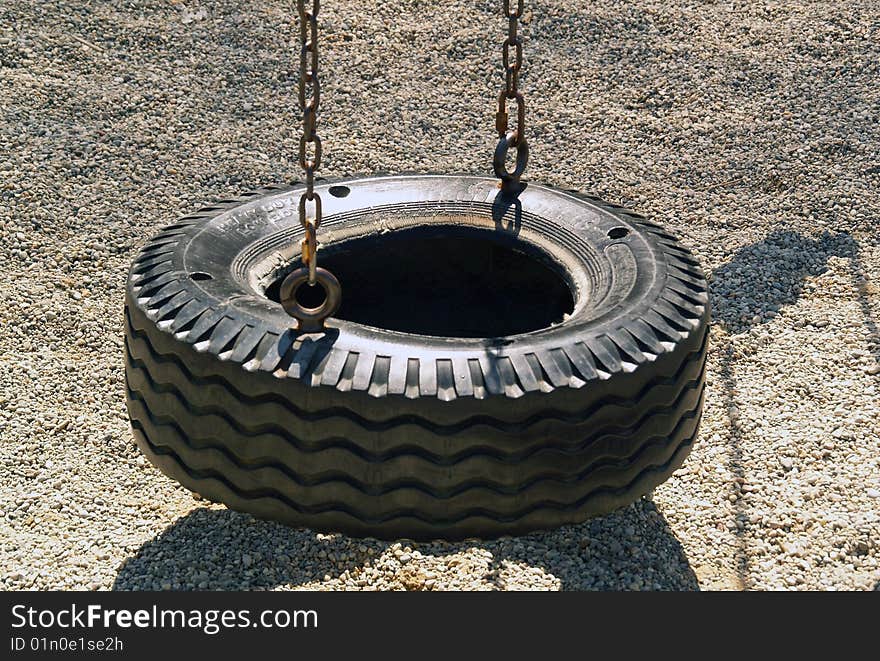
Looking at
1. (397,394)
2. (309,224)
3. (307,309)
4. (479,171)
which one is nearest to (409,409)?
(397,394)

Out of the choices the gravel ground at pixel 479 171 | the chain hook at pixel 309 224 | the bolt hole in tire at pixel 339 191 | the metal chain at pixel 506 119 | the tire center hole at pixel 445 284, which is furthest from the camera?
the bolt hole in tire at pixel 339 191

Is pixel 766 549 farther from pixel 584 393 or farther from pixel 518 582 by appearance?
pixel 584 393

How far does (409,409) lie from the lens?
108 inches

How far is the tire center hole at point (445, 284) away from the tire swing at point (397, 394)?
238 mm

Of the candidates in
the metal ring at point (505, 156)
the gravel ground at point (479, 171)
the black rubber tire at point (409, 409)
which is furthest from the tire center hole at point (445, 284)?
the gravel ground at point (479, 171)

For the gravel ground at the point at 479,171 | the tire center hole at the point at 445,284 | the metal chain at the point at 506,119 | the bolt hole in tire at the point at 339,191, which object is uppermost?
the metal chain at the point at 506,119

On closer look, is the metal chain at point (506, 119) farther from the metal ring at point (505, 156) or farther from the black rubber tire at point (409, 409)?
the black rubber tire at point (409, 409)

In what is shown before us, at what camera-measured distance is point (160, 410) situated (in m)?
3.10

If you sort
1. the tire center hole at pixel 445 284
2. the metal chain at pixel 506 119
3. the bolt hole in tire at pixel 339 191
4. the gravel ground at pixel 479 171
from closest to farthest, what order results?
the metal chain at pixel 506 119 → the gravel ground at pixel 479 171 → the tire center hole at pixel 445 284 → the bolt hole in tire at pixel 339 191

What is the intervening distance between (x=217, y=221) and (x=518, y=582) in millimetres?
1404

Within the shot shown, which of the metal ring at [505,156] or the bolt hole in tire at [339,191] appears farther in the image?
the bolt hole in tire at [339,191]

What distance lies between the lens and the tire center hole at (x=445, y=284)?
369 centimetres

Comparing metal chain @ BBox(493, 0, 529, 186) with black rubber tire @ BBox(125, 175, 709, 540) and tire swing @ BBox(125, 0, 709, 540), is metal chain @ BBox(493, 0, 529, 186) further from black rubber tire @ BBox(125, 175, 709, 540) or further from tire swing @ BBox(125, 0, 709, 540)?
black rubber tire @ BBox(125, 175, 709, 540)

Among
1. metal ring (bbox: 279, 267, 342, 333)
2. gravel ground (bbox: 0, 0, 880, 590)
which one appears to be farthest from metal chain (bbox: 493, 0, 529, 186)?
gravel ground (bbox: 0, 0, 880, 590)
